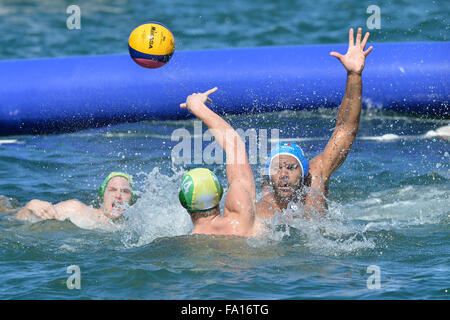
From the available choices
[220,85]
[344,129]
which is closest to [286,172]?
[344,129]

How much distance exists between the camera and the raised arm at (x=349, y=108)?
5605 millimetres

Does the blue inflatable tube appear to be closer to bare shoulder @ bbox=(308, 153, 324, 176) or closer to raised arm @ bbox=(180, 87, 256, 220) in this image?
bare shoulder @ bbox=(308, 153, 324, 176)

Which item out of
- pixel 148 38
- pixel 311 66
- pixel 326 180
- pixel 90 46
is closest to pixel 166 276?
pixel 326 180

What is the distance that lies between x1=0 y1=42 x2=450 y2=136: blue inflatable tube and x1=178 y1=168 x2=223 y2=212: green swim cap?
14.6ft

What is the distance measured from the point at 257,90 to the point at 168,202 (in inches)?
130

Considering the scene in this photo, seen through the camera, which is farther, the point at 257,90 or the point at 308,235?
the point at 257,90

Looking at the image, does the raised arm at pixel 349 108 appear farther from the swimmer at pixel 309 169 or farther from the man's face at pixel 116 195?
the man's face at pixel 116 195

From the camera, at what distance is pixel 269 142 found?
31.8ft

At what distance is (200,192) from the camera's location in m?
5.40

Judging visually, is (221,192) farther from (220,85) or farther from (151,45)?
(220,85)

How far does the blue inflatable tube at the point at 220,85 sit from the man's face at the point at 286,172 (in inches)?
153

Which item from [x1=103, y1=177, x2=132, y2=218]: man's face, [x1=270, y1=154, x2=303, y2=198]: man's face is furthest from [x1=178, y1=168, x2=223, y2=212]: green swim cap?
[x1=103, y1=177, x2=132, y2=218]: man's face

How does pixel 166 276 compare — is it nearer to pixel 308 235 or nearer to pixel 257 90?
pixel 308 235

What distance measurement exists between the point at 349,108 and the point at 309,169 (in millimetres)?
785
